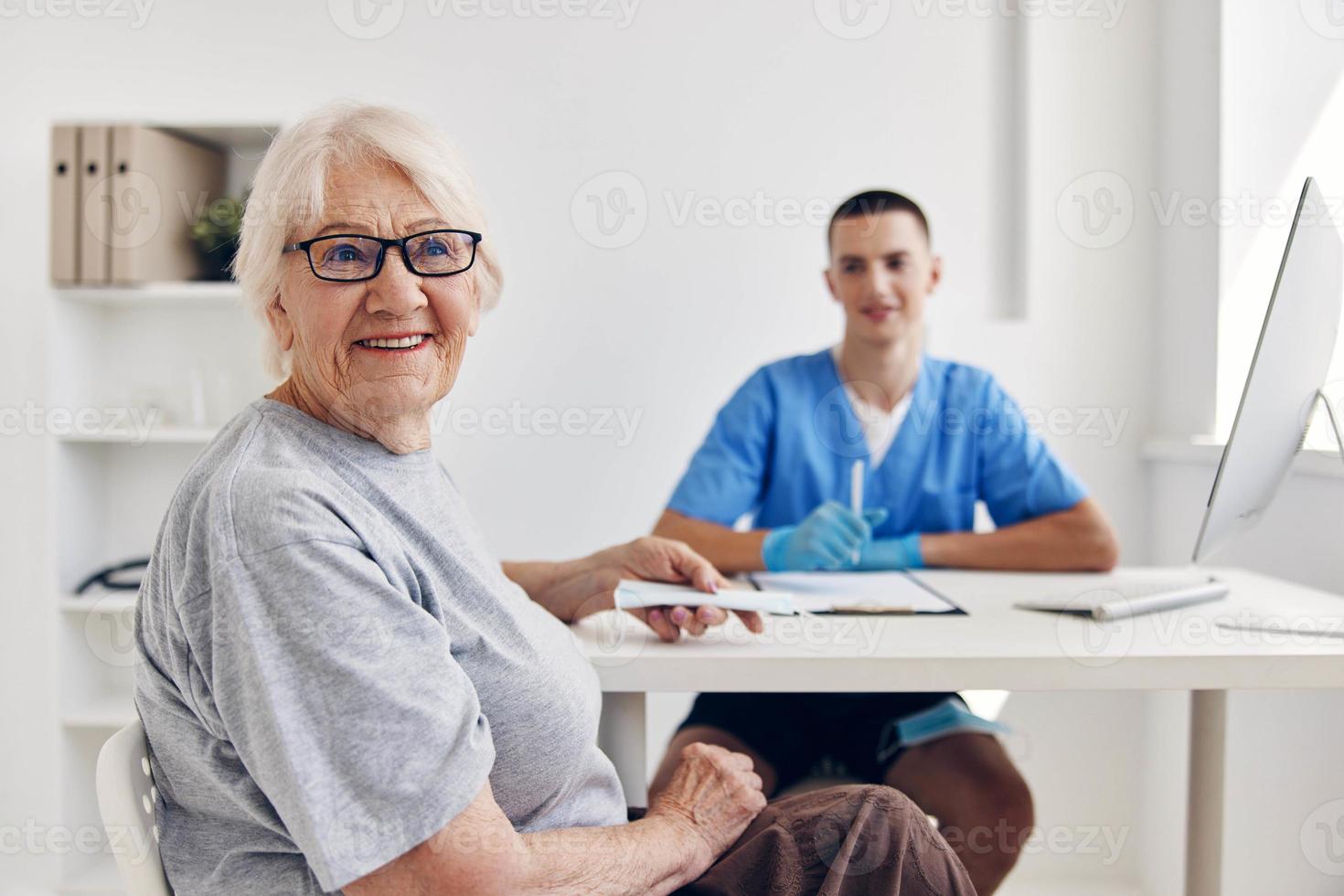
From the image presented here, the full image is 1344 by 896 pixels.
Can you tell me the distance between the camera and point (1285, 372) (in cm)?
116

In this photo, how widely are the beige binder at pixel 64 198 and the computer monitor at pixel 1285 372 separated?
224 cm

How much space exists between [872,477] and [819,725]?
526mm

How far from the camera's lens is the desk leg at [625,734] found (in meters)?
1.12

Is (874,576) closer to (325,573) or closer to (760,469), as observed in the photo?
(760,469)

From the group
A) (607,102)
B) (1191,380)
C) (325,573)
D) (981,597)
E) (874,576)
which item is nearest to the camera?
(325,573)

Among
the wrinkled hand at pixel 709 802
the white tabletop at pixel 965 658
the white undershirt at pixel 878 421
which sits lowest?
the wrinkled hand at pixel 709 802

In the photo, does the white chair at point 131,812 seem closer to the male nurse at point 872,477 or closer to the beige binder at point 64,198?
the male nurse at point 872,477

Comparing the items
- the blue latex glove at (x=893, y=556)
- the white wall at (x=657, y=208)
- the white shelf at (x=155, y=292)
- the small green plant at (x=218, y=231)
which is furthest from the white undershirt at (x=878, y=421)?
the small green plant at (x=218, y=231)

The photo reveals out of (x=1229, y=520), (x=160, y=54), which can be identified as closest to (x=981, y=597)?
(x=1229, y=520)

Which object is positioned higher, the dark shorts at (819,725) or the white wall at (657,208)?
the white wall at (657,208)

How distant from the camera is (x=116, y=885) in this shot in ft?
7.90

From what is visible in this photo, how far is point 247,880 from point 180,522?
0.27m

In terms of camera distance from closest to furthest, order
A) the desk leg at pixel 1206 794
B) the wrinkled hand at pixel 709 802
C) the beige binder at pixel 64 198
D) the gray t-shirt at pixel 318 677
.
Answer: the gray t-shirt at pixel 318 677 → the wrinkled hand at pixel 709 802 → the desk leg at pixel 1206 794 → the beige binder at pixel 64 198

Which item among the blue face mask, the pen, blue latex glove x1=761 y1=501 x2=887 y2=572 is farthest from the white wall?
the blue face mask
